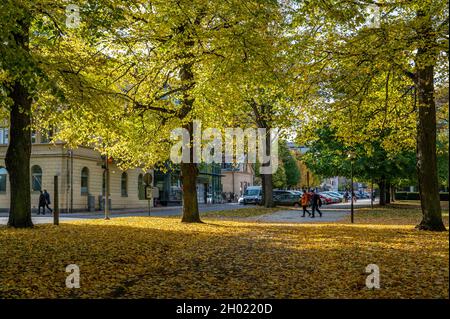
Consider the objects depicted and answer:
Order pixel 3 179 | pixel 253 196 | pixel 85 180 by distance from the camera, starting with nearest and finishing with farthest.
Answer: pixel 3 179 → pixel 85 180 → pixel 253 196

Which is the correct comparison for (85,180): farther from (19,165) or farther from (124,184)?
(19,165)

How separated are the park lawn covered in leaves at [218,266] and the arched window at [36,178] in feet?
87.9

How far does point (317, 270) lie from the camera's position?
772cm

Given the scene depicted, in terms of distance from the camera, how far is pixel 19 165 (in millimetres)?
15391

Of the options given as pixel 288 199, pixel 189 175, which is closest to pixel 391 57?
pixel 189 175

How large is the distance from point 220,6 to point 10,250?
8.24 m

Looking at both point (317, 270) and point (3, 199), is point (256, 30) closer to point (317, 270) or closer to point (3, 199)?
point (317, 270)

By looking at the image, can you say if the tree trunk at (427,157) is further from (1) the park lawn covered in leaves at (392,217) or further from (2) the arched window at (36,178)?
(2) the arched window at (36,178)

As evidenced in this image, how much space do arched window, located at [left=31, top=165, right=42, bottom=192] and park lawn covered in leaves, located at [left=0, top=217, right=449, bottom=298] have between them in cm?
2678

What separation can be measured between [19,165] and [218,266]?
9581 millimetres

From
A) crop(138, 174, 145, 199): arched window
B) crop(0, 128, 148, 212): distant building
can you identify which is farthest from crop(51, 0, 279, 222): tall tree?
crop(138, 174, 145, 199): arched window

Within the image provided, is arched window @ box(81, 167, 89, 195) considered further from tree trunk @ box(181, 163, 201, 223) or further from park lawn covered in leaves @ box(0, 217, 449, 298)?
park lawn covered in leaves @ box(0, 217, 449, 298)

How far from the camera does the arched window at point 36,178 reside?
3822 centimetres

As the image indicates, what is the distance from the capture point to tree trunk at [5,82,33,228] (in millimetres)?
15281
